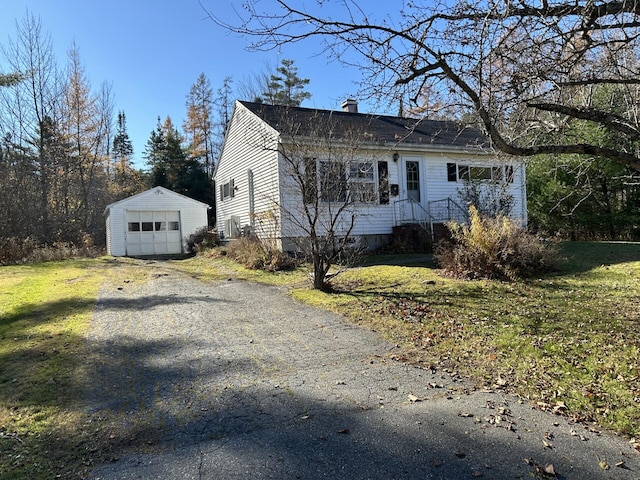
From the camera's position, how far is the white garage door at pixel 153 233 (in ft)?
72.1

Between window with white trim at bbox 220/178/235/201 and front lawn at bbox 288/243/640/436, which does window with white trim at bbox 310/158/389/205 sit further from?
window with white trim at bbox 220/178/235/201

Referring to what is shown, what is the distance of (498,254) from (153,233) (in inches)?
749

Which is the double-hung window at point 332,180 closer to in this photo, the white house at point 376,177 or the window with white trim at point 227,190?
the white house at point 376,177

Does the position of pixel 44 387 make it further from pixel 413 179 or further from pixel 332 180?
pixel 413 179

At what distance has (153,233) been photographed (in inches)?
886

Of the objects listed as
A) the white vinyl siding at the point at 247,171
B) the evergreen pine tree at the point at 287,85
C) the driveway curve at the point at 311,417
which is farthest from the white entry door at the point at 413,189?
the evergreen pine tree at the point at 287,85

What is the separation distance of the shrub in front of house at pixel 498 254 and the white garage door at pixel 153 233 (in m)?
17.8

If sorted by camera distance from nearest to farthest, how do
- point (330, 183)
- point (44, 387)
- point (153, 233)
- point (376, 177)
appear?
point (44, 387), point (330, 183), point (376, 177), point (153, 233)

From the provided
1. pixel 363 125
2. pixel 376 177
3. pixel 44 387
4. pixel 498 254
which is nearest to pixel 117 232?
pixel 363 125

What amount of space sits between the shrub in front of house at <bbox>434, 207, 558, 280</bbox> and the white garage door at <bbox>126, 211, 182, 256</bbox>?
17.8 metres

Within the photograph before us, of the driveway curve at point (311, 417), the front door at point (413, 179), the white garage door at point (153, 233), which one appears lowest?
the driveway curve at point (311, 417)

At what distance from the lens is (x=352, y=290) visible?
343 inches

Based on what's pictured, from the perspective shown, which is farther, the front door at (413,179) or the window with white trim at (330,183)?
the front door at (413,179)

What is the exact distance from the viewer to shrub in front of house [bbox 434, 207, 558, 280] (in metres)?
8.64
